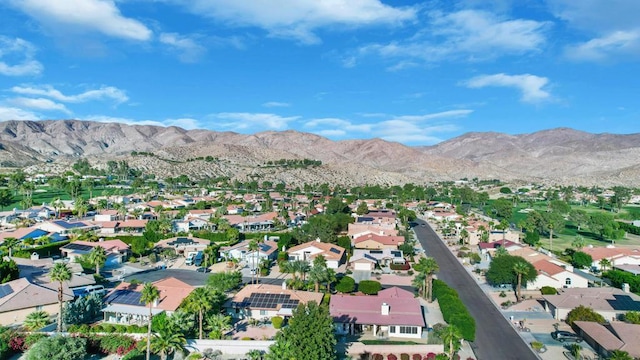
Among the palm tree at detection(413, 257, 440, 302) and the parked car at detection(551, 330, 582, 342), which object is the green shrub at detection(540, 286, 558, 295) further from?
the palm tree at detection(413, 257, 440, 302)

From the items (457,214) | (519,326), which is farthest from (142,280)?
(457,214)

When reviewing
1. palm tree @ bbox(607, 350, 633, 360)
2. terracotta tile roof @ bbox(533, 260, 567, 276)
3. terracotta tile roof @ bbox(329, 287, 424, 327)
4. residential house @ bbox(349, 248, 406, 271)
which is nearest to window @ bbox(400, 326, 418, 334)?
terracotta tile roof @ bbox(329, 287, 424, 327)

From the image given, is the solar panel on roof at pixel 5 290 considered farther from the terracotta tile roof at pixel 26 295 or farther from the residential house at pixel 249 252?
the residential house at pixel 249 252

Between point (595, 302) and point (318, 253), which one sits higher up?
point (318, 253)

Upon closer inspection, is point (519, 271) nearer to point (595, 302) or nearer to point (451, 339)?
point (595, 302)

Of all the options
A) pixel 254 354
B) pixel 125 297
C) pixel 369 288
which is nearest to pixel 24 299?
pixel 125 297

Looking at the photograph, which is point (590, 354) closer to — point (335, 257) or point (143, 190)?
point (335, 257)
